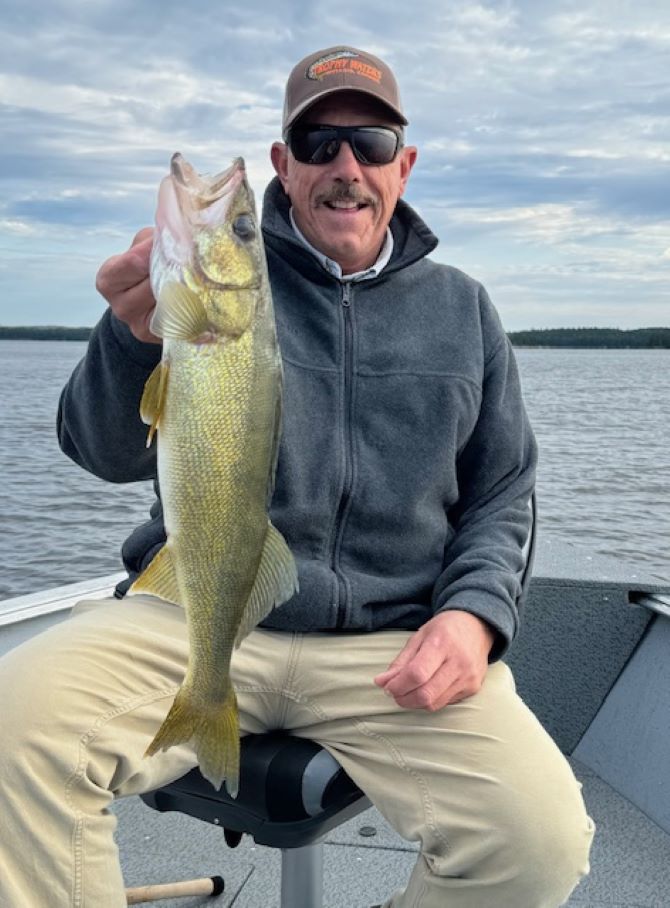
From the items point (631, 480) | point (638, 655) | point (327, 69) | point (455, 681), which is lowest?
point (631, 480)

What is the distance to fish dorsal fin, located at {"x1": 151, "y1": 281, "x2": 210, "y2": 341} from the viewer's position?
1.85m

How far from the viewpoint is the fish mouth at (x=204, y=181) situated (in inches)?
75.5

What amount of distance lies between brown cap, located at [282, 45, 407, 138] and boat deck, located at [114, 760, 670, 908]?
234cm

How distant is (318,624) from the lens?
8.05 feet

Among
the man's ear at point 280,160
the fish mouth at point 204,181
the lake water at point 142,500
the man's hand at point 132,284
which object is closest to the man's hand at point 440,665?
the man's hand at point 132,284

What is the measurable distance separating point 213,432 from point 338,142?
109 centimetres

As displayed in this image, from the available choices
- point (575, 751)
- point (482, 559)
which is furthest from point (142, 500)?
point (482, 559)

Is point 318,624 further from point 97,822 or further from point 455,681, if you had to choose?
point 97,822

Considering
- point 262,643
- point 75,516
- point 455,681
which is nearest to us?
Answer: point 455,681

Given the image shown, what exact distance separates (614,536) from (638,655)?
332 inches

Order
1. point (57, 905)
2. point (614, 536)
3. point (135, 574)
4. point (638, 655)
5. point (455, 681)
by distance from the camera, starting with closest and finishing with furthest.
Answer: point (57, 905)
point (455, 681)
point (135, 574)
point (638, 655)
point (614, 536)

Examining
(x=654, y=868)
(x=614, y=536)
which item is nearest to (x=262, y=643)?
(x=654, y=868)

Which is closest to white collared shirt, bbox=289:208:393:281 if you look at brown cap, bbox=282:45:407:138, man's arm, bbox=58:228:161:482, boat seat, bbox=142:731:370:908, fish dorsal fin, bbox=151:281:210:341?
brown cap, bbox=282:45:407:138

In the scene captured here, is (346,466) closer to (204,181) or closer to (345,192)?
(345,192)
